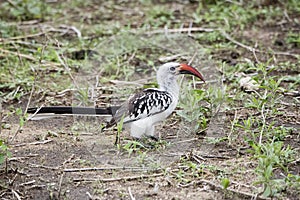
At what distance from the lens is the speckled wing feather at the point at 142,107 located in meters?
4.33

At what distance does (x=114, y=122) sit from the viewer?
432cm

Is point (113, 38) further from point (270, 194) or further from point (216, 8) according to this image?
point (270, 194)

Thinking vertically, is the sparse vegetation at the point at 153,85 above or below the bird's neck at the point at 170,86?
below

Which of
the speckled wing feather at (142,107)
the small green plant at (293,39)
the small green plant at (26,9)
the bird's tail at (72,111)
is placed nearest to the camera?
the speckled wing feather at (142,107)

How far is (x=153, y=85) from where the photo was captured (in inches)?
211

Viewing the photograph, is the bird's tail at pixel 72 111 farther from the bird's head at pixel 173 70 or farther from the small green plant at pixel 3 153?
the small green plant at pixel 3 153

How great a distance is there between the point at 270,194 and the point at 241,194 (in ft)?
0.58

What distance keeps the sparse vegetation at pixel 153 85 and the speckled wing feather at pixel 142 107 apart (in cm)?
20

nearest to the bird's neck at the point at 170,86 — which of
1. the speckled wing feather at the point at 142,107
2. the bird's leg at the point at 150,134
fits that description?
the speckled wing feather at the point at 142,107

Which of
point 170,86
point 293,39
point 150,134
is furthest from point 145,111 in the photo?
point 293,39

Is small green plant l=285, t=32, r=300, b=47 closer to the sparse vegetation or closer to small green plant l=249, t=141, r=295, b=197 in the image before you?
the sparse vegetation

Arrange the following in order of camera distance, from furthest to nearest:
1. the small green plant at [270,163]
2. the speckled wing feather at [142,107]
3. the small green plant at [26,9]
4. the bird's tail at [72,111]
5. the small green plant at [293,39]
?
the small green plant at [26,9], the small green plant at [293,39], the bird's tail at [72,111], the speckled wing feather at [142,107], the small green plant at [270,163]

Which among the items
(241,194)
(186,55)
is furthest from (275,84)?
(186,55)

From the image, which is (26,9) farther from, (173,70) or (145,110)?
(145,110)
